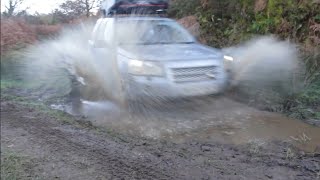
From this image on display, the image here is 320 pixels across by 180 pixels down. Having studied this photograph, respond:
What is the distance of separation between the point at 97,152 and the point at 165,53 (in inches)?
80.8

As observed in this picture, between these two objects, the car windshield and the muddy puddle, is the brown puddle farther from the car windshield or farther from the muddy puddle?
the car windshield

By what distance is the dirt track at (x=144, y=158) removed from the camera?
403cm

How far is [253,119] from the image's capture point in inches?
245

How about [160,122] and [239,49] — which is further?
[239,49]

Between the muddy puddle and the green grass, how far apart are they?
1.62m

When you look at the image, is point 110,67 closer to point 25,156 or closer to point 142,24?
point 142,24

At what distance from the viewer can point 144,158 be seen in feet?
14.7

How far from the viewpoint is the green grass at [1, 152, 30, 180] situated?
419 centimetres

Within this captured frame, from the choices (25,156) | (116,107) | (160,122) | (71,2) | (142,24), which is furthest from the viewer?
(116,107)

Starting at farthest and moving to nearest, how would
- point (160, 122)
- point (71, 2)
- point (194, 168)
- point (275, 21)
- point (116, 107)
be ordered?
1. point (275, 21)
2. point (116, 107)
3. point (160, 122)
4. point (194, 168)
5. point (71, 2)

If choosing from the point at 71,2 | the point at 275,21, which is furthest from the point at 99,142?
the point at 275,21

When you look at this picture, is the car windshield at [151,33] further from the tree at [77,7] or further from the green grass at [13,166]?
the tree at [77,7]

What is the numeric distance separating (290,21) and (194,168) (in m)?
5.24

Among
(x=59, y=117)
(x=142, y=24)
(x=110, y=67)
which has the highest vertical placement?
(x=142, y=24)
